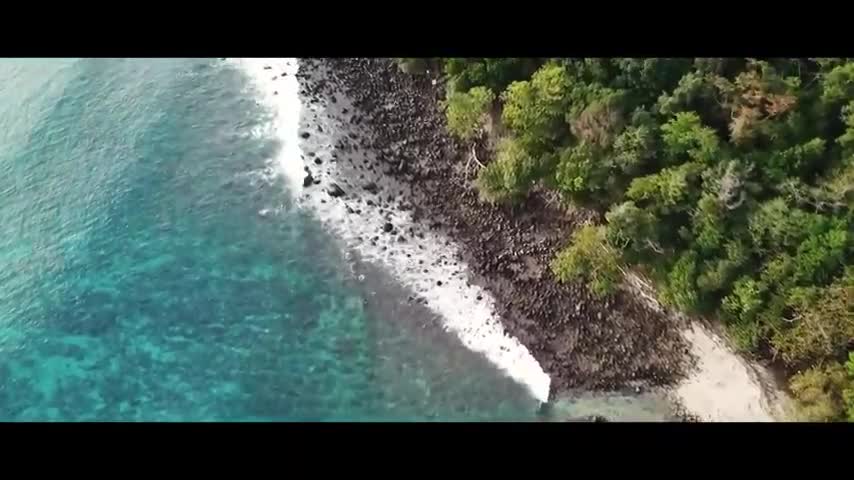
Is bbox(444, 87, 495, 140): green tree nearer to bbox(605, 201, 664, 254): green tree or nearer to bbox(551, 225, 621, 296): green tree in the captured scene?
bbox(551, 225, 621, 296): green tree

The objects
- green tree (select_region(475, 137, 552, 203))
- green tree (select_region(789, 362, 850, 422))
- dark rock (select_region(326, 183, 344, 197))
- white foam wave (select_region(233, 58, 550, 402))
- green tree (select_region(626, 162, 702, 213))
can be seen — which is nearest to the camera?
green tree (select_region(789, 362, 850, 422))

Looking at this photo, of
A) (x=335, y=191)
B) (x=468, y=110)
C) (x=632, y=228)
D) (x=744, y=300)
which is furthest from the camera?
(x=335, y=191)

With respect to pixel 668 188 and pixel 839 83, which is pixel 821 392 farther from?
pixel 839 83

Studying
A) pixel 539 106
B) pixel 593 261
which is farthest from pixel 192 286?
pixel 593 261

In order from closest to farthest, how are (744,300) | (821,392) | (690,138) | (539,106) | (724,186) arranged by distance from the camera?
(821,392) → (724,186) → (744,300) → (690,138) → (539,106)

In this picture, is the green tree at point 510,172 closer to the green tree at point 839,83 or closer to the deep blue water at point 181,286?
the deep blue water at point 181,286

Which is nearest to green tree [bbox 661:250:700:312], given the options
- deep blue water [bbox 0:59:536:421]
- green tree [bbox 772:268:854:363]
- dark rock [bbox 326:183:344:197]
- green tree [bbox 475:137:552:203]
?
green tree [bbox 772:268:854:363]
